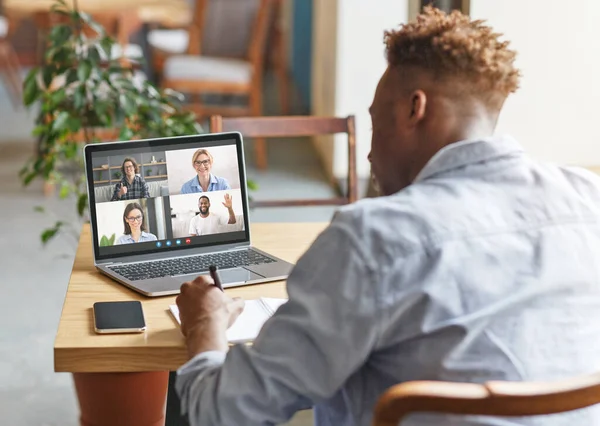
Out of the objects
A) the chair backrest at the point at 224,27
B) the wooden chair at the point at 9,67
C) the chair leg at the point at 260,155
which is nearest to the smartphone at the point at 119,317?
the chair leg at the point at 260,155

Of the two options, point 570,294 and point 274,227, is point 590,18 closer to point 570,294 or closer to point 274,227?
point 274,227

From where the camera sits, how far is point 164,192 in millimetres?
1769

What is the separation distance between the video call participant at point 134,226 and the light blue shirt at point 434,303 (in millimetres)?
584

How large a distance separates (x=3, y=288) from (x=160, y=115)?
1.27 m

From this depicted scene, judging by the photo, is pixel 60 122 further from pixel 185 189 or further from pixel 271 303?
pixel 271 303

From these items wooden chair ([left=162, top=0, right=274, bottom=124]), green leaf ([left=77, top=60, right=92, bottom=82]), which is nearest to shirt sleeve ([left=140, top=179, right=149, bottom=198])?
green leaf ([left=77, top=60, right=92, bottom=82])

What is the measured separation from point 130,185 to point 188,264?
186 millimetres

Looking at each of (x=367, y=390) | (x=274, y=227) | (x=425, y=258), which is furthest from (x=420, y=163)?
(x=274, y=227)

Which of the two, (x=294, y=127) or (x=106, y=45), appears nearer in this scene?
(x=294, y=127)

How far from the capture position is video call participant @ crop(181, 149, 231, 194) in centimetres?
179

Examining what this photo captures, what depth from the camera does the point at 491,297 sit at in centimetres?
113

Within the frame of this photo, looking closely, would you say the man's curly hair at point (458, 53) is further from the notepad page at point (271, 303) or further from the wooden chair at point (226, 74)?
the wooden chair at point (226, 74)

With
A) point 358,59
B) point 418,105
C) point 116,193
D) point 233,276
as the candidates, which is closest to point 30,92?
point 116,193

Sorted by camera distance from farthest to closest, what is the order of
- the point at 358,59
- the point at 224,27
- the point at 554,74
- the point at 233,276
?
1. the point at 224,27
2. the point at 358,59
3. the point at 554,74
4. the point at 233,276
